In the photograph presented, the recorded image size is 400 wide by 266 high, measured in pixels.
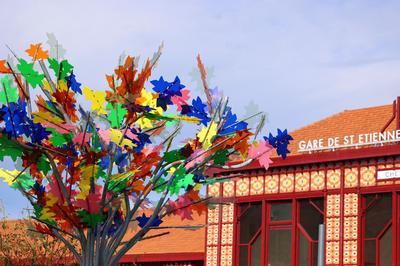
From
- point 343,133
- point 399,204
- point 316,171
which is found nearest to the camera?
point 399,204

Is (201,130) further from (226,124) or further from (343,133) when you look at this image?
(343,133)

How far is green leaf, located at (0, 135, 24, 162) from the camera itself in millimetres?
12547

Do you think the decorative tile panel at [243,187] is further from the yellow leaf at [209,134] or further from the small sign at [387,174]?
the yellow leaf at [209,134]

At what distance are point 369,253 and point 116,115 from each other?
23006mm

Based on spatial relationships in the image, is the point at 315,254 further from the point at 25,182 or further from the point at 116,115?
the point at 116,115

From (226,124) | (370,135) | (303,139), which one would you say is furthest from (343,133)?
(226,124)

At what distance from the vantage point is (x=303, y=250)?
36.0 m

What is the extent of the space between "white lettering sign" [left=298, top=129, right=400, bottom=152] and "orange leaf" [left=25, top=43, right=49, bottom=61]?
870 inches

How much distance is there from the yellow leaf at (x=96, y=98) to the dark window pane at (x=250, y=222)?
25.4m

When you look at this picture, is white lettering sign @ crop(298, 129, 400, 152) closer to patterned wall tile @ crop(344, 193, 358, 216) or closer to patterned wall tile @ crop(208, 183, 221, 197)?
patterned wall tile @ crop(344, 193, 358, 216)

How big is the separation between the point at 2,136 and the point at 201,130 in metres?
2.44

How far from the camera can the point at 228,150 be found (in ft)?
43.1

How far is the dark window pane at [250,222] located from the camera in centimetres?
3778

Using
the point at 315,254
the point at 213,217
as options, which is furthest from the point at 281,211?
Result: the point at 213,217
